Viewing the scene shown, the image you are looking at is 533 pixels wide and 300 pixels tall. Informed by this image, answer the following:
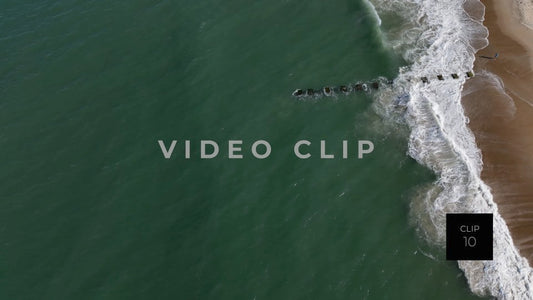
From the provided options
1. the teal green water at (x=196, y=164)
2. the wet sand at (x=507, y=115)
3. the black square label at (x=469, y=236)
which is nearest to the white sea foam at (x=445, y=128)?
the black square label at (x=469, y=236)

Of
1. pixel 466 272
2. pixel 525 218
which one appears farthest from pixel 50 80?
pixel 525 218

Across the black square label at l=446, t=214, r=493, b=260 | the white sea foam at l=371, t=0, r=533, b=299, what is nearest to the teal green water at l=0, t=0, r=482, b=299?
the black square label at l=446, t=214, r=493, b=260

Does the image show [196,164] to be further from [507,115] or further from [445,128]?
[507,115]

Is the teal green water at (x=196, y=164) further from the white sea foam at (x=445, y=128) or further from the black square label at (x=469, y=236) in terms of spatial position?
the white sea foam at (x=445, y=128)

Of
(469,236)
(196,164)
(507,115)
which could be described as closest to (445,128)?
(507,115)

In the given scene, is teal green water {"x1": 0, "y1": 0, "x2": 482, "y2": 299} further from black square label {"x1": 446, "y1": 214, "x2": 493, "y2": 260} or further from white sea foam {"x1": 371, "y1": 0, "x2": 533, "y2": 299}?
white sea foam {"x1": 371, "y1": 0, "x2": 533, "y2": 299}

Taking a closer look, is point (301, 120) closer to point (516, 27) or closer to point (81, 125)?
point (81, 125)
